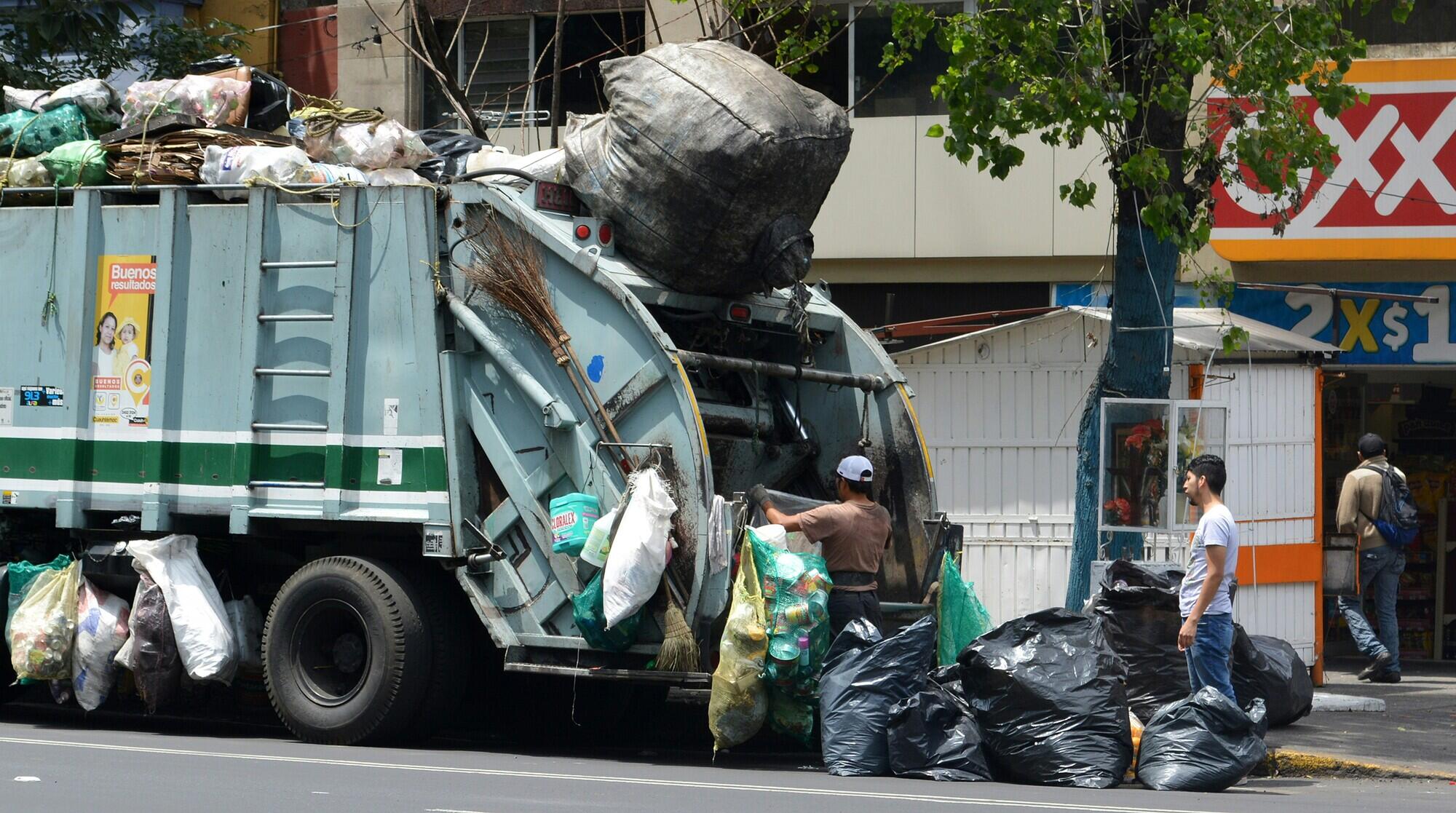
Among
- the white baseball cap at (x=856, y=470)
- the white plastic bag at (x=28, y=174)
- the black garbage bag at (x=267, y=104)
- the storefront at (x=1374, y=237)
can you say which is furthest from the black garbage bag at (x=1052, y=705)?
the storefront at (x=1374, y=237)

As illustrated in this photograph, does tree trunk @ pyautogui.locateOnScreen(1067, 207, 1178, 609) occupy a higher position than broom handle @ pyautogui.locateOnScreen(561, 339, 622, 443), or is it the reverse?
tree trunk @ pyautogui.locateOnScreen(1067, 207, 1178, 609)

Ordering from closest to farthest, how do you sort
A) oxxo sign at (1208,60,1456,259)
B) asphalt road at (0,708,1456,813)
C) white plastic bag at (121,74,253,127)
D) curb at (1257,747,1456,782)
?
asphalt road at (0,708,1456,813), curb at (1257,747,1456,782), white plastic bag at (121,74,253,127), oxxo sign at (1208,60,1456,259)

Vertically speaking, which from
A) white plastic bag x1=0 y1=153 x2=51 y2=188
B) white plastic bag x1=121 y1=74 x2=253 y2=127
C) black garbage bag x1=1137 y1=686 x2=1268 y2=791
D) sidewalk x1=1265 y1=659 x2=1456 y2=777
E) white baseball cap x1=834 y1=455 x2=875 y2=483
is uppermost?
white plastic bag x1=121 y1=74 x2=253 y2=127

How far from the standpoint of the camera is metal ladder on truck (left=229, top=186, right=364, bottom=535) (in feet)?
26.5

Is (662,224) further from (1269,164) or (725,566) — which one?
(1269,164)

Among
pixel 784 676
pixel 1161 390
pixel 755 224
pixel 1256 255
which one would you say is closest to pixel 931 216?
pixel 1256 255

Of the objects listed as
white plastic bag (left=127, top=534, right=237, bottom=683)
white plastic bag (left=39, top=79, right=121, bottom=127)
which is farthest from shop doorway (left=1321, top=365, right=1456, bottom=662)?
white plastic bag (left=39, top=79, right=121, bottom=127)

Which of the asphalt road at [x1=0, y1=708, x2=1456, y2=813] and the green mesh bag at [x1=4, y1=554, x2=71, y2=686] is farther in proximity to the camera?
the green mesh bag at [x1=4, y1=554, x2=71, y2=686]

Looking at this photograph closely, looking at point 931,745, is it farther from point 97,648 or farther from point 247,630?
point 97,648

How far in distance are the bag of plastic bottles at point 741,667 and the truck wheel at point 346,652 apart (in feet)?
4.62

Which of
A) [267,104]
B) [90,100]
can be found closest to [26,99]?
[90,100]

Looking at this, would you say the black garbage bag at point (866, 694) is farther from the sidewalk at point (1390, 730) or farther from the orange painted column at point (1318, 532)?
the orange painted column at point (1318, 532)

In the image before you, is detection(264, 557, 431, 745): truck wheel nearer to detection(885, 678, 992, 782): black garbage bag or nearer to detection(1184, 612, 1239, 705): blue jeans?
detection(885, 678, 992, 782): black garbage bag

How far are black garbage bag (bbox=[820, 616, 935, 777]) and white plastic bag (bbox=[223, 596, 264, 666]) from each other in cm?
282
